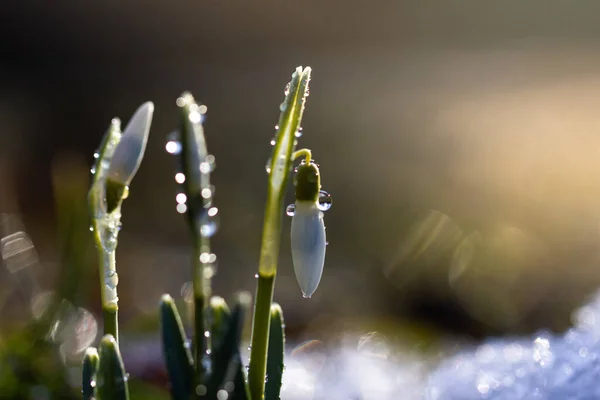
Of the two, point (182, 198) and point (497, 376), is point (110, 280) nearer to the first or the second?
point (182, 198)

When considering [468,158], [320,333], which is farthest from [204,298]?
[468,158]

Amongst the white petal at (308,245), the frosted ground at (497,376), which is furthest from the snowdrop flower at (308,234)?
the frosted ground at (497,376)

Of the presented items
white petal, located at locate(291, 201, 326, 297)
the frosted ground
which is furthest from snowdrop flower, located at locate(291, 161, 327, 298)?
the frosted ground

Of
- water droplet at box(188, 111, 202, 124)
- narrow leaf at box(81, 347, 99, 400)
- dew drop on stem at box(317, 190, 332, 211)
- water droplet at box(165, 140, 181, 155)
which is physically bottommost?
narrow leaf at box(81, 347, 99, 400)

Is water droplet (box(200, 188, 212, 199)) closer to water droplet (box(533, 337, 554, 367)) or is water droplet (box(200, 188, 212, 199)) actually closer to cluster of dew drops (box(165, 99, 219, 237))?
cluster of dew drops (box(165, 99, 219, 237))

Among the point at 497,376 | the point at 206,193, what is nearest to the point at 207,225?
the point at 206,193

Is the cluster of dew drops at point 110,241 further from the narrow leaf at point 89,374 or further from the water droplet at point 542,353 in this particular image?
the water droplet at point 542,353

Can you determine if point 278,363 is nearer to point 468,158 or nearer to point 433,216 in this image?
point 433,216
